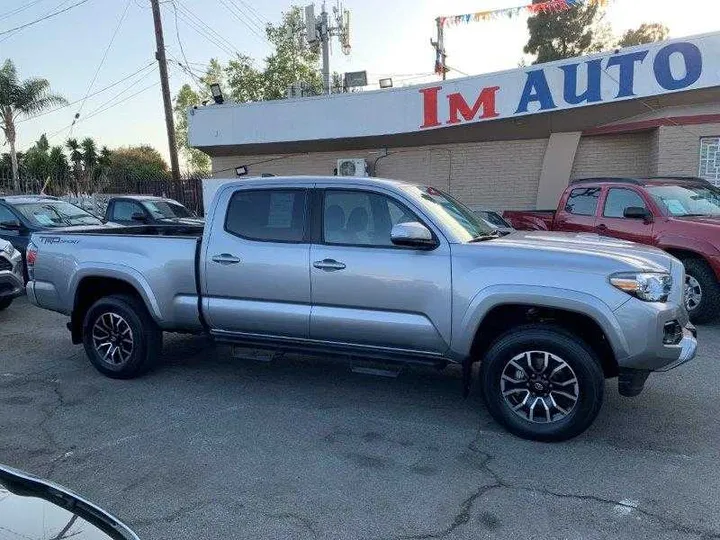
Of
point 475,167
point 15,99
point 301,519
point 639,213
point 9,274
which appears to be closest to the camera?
point 301,519

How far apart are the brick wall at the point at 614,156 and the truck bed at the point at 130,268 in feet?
36.4

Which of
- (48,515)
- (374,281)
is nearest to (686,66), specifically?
(374,281)

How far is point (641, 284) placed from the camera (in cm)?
384

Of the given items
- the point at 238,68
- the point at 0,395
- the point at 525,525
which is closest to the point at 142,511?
the point at 525,525

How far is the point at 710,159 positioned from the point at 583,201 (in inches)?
189

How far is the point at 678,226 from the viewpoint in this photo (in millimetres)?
7375

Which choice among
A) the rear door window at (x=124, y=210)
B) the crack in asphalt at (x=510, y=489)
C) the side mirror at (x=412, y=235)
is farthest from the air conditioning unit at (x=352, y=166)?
the crack in asphalt at (x=510, y=489)

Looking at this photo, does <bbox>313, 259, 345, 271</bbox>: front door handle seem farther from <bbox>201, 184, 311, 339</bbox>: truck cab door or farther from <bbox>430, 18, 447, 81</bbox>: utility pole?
<bbox>430, 18, 447, 81</bbox>: utility pole

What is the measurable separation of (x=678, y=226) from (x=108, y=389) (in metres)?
6.94

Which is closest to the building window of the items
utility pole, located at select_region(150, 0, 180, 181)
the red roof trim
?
the red roof trim

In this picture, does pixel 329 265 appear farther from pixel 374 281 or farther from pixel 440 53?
pixel 440 53

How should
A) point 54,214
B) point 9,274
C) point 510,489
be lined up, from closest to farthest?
point 510,489 < point 9,274 < point 54,214

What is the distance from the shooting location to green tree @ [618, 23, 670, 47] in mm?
33781

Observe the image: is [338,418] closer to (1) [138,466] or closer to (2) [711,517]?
(1) [138,466]
